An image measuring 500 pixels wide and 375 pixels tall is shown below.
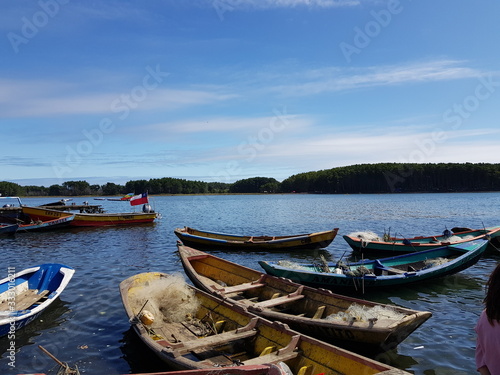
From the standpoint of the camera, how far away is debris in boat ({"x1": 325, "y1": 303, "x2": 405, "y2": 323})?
7.89 metres

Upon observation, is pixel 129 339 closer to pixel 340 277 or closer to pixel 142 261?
pixel 340 277

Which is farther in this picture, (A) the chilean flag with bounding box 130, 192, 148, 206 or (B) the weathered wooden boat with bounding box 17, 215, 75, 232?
(A) the chilean flag with bounding box 130, 192, 148, 206

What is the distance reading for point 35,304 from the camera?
10797 millimetres

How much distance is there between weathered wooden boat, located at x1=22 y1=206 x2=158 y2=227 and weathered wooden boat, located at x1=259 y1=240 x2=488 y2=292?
2490 centimetres

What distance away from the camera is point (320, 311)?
30.0 feet

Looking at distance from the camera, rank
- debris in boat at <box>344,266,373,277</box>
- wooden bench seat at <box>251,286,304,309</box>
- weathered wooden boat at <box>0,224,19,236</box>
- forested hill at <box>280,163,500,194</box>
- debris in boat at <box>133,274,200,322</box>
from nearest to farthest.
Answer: wooden bench seat at <box>251,286,304,309</box>, debris in boat at <box>133,274,200,322</box>, debris in boat at <box>344,266,373,277</box>, weathered wooden boat at <box>0,224,19,236</box>, forested hill at <box>280,163,500,194</box>

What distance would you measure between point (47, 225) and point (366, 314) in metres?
28.6

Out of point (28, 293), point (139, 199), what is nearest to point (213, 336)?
point (28, 293)

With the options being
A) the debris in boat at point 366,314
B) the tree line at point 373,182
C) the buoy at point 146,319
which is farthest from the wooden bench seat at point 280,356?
the tree line at point 373,182

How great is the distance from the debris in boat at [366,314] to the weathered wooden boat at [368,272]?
345cm

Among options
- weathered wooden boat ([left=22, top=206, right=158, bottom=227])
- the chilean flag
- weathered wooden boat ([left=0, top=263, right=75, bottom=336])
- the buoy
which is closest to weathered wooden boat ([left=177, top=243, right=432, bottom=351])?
the buoy

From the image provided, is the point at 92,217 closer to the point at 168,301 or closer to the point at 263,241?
the point at 263,241
